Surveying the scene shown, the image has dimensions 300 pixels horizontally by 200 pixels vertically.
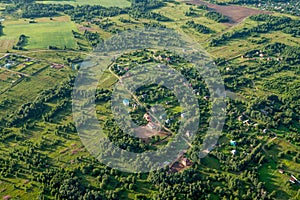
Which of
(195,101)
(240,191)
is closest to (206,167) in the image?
(240,191)

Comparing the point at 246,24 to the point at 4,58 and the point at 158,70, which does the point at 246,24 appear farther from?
the point at 4,58

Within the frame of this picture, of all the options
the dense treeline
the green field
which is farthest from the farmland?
the green field

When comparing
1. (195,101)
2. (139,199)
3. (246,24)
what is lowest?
(139,199)

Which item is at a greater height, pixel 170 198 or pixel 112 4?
pixel 112 4

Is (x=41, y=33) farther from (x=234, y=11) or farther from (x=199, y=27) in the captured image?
(x=234, y=11)

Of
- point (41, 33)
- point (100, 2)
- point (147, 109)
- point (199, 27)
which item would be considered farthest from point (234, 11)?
point (147, 109)

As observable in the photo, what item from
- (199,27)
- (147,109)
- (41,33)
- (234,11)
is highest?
(234,11)
